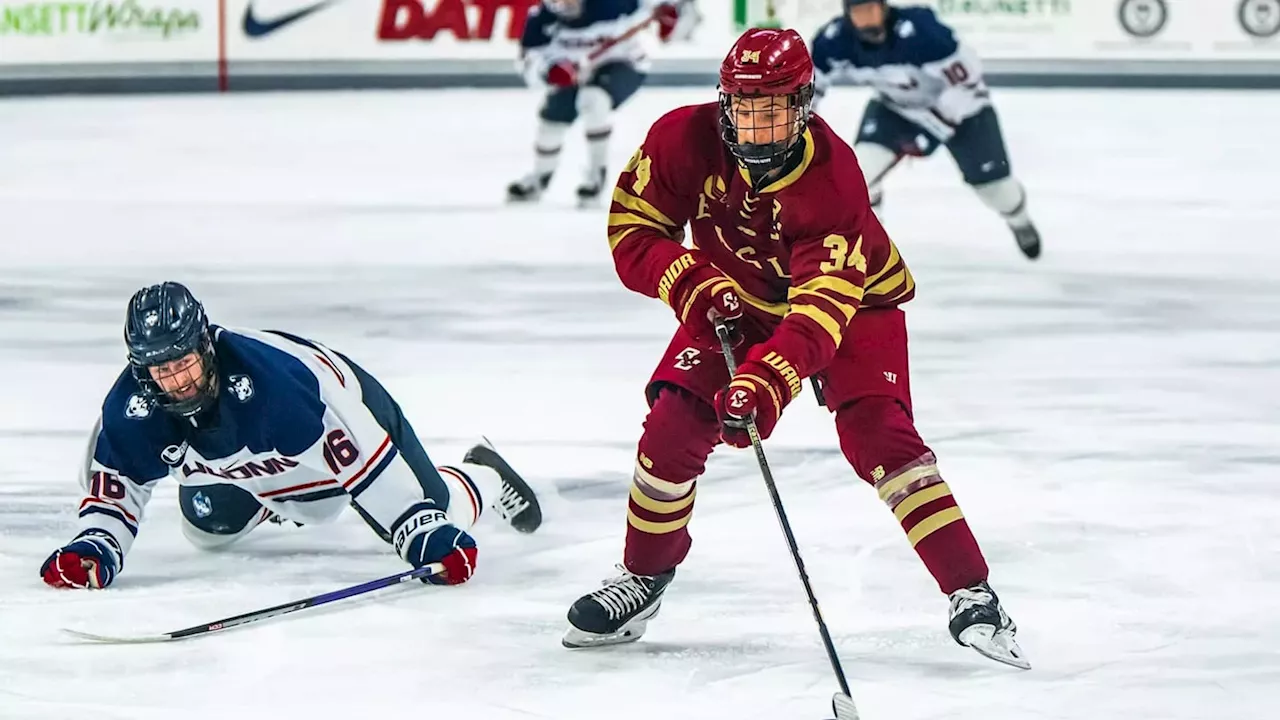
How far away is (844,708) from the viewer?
266 cm

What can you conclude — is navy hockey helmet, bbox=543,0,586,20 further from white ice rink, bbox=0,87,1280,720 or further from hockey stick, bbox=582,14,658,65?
white ice rink, bbox=0,87,1280,720

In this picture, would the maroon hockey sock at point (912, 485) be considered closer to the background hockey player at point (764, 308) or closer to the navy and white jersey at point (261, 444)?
the background hockey player at point (764, 308)

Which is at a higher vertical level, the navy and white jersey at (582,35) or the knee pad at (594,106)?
the navy and white jersey at (582,35)

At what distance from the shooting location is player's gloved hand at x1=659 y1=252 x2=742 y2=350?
114 inches

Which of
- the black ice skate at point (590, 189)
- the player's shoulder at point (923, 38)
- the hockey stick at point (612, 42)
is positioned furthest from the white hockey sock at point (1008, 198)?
the hockey stick at point (612, 42)

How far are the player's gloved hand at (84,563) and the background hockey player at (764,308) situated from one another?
0.84 m

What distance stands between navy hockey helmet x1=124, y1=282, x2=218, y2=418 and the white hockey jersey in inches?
2.7

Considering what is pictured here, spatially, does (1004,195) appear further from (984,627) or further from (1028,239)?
(984,627)

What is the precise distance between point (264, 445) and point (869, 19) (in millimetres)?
3956

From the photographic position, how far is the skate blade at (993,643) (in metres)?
2.88

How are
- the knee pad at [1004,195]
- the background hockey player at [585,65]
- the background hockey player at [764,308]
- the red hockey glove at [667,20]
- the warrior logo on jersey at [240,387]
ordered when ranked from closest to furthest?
the background hockey player at [764,308] < the warrior logo on jersey at [240,387] < the knee pad at [1004,195] < the background hockey player at [585,65] < the red hockey glove at [667,20]

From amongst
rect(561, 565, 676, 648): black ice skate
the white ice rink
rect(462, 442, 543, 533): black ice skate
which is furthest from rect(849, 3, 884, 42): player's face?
rect(561, 565, 676, 648): black ice skate

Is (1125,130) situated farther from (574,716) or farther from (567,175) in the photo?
(574,716)

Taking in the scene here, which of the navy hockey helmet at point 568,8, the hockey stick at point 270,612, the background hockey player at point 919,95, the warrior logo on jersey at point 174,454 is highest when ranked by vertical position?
the warrior logo on jersey at point 174,454
